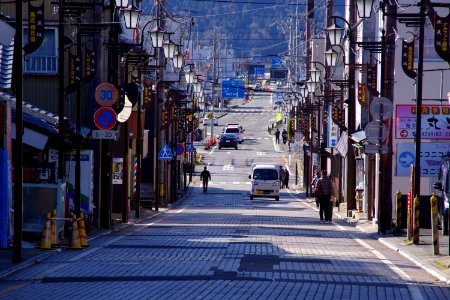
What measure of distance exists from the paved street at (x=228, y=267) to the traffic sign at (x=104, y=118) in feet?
10.5

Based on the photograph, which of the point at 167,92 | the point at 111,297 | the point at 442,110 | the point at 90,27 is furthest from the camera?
the point at 167,92

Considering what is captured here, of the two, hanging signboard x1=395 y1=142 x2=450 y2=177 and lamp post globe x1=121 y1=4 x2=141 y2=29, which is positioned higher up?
lamp post globe x1=121 y1=4 x2=141 y2=29

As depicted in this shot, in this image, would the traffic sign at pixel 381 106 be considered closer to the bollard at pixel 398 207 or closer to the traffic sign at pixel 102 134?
the bollard at pixel 398 207

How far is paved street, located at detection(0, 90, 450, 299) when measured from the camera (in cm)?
1584

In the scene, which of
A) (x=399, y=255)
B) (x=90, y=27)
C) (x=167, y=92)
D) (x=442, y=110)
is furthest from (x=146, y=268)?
(x=167, y=92)

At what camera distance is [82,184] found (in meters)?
32.0

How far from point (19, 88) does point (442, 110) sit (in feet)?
55.7

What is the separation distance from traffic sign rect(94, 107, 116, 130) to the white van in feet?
103

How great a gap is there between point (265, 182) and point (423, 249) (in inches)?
1478

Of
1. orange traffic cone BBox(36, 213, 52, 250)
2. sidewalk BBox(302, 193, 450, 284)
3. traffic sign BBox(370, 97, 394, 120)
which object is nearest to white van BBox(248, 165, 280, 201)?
sidewalk BBox(302, 193, 450, 284)

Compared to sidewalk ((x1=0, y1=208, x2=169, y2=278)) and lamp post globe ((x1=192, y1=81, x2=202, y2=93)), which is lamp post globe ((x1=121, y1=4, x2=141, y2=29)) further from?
lamp post globe ((x1=192, y1=81, x2=202, y2=93))

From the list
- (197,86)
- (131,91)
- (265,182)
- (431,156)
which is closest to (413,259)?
(431,156)

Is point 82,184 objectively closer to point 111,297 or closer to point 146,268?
point 146,268

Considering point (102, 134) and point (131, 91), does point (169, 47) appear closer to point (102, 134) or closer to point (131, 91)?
point (131, 91)
